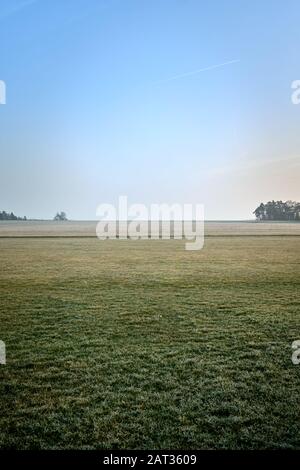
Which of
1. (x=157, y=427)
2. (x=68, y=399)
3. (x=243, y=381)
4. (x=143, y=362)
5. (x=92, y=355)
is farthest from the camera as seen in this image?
(x=92, y=355)

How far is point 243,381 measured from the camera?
779cm

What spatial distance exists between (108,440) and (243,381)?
346cm

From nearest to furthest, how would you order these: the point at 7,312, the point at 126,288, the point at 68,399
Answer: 1. the point at 68,399
2. the point at 7,312
3. the point at 126,288

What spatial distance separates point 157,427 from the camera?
239 inches

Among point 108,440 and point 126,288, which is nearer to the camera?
point 108,440

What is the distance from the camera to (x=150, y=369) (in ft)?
27.6

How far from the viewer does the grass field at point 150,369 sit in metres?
5.94

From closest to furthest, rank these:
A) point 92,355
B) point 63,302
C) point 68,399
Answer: point 68,399 < point 92,355 < point 63,302

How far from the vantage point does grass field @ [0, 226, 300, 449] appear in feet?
19.5
